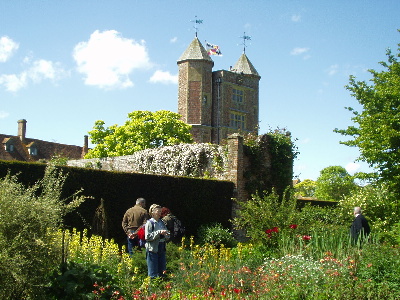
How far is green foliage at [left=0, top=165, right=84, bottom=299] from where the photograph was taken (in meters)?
5.56

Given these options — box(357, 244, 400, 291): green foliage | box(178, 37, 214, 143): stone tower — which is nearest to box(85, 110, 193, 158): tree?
box(178, 37, 214, 143): stone tower

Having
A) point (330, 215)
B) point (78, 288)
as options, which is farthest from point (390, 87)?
point (78, 288)

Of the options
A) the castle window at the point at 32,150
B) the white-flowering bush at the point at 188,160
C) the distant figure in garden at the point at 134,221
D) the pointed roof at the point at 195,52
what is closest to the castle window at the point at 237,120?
the pointed roof at the point at 195,52

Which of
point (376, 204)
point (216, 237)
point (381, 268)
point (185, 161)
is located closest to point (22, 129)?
point (185, 161)

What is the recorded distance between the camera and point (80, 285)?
5.88m

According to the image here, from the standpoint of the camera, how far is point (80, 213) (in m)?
11.6

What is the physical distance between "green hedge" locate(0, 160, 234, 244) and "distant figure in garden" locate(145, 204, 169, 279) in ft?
9.81

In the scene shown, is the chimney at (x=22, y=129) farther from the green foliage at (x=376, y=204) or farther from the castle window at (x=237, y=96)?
the green foliage at (x=376, y=204)

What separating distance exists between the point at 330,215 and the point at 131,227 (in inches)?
335

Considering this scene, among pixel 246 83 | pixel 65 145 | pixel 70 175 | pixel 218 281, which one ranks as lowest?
pixel 218 281

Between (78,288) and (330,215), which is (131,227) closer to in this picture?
(78,288)

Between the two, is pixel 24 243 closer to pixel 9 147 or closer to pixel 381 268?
pixel 381 268

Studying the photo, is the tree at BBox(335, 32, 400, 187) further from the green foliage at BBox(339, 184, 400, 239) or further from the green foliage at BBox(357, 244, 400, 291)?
the green foliage at BBox(357, 244, 400, 291)

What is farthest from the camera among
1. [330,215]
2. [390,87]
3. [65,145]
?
[65,145]
